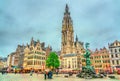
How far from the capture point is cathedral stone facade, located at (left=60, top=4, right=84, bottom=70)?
3393 inches

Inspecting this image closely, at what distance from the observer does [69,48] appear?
327 ft

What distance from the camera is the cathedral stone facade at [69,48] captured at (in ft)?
283

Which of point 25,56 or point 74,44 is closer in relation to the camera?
point 25,56

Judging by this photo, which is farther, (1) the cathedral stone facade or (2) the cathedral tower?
(2) the cathedral tower

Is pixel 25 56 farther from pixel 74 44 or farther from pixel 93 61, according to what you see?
pixel 93 61

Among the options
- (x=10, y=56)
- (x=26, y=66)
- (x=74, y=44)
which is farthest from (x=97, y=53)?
(x=10, y=56)

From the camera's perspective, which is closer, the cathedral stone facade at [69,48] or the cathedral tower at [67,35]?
the cathedral stone facade at [69,48]

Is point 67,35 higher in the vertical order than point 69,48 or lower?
higher

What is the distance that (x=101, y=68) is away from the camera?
75.5 metres

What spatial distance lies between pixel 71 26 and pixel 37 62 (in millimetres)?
38791

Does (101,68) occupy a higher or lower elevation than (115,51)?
lower

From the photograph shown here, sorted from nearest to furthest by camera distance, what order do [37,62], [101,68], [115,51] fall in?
[115,51] → [101,68] → [37,62]

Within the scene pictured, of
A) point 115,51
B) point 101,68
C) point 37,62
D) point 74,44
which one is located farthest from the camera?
point 74,44

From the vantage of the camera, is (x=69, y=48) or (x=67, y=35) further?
(x=67, y=35)
